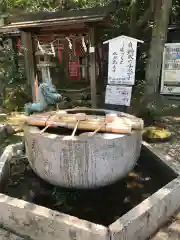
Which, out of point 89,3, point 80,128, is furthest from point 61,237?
point 89,3

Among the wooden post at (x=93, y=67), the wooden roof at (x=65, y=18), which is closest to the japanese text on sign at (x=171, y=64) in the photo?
the wooden roof at (x=65, y=18)

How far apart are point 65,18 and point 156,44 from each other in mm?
2958

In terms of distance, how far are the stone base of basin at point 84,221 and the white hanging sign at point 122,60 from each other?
3.65 metres

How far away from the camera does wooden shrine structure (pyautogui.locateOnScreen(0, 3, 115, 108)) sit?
7613 millimetres

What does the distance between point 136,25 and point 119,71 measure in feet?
8.22

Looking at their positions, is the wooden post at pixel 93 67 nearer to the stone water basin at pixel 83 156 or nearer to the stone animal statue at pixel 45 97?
the stone animal statue at pixel 45 97

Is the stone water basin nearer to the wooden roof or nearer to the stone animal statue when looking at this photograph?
the stone animal statue

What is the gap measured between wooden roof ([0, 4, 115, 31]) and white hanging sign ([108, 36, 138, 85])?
109 cm

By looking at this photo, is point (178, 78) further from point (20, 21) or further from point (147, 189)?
point (147, 189)

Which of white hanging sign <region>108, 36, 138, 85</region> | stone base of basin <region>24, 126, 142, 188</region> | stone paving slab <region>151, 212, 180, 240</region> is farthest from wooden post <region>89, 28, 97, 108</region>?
stone paving slab <region>151, 212, 180, 240</region>

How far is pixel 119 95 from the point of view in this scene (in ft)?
21.4

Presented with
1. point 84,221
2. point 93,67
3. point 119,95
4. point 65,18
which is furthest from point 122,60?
point 84,221

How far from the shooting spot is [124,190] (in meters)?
3.66

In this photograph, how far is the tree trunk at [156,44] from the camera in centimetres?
636
